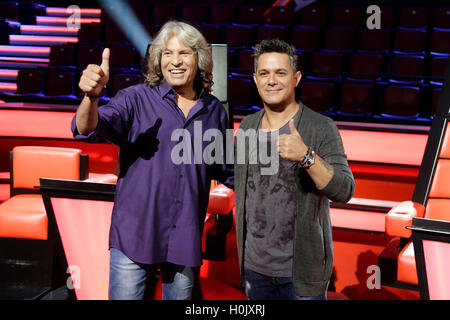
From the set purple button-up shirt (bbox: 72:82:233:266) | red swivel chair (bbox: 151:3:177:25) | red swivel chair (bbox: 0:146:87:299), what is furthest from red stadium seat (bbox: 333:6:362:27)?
purple button-up shirt (bbox: 72:82:233:266)

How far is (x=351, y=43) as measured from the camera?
4.61 m

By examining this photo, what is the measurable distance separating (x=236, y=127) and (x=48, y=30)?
4100 millimetres

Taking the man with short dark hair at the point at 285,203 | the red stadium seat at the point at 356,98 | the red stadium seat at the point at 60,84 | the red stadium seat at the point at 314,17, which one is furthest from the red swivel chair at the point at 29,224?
the red stadium seat at the point at 314,17

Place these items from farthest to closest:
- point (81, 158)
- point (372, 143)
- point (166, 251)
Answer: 1. point (372, 143)
2. point (81, 158)
3. point (166, 251)

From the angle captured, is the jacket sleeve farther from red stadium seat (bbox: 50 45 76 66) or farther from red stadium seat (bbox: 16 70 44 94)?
red stadium seat (bbox: 50 45 76 66)

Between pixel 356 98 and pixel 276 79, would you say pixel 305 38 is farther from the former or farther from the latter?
pixel 276 79

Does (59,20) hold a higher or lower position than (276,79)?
higher

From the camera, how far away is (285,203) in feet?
4.08

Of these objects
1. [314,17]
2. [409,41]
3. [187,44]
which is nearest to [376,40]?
[409,41]

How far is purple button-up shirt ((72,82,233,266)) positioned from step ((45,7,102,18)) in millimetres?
4874

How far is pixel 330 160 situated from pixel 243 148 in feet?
0.87

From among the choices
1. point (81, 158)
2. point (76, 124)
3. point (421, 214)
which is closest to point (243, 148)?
point (76, 124)

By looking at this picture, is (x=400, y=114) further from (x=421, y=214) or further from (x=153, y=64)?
(x=153, y=64)

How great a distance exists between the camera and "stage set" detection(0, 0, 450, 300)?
177 cm
